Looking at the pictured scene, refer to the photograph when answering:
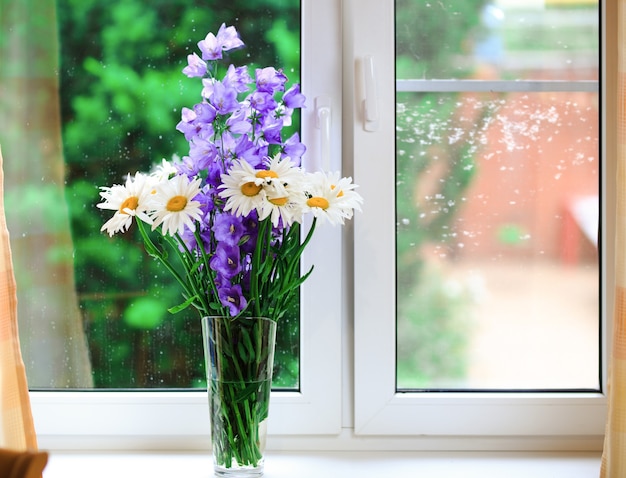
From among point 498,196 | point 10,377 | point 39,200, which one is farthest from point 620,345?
point 39,200

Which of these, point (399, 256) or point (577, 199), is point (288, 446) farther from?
point (577, 199)

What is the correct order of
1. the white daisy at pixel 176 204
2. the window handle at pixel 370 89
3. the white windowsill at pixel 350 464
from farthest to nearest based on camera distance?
the window handle at pixel 370 89, the white windowsill at pixel 350 464, the white daisy at pixel 176 204

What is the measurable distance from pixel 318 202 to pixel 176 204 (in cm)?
23

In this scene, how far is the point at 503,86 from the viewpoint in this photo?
160cm

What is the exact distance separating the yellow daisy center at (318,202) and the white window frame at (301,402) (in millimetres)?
279

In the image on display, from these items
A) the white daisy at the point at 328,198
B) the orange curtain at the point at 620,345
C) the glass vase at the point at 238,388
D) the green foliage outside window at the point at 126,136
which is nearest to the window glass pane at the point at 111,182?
the green foliage outside window at the point at 126,136

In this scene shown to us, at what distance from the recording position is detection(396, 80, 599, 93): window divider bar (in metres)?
1.59

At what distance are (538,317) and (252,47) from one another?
0.82 meters

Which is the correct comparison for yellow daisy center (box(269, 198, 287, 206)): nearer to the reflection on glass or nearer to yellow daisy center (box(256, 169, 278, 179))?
yellow daisy center (box(256, 169, 278, 179))

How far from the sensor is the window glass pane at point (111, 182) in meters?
1.60

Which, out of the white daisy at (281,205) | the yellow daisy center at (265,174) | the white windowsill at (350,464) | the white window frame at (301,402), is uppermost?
the yellow daisy center at (265,174)

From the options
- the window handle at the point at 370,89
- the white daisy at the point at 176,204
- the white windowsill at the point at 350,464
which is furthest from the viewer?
the window handle at the point at 370,89

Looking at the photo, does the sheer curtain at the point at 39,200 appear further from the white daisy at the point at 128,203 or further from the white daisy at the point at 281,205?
the white daisy at the point at 281,205

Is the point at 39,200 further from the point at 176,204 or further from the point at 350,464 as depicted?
the point at 350,464
